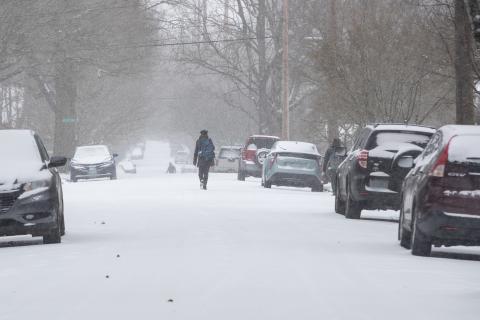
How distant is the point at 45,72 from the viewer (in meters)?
52.8

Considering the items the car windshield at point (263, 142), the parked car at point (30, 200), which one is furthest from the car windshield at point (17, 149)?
the car windshield at point (263, 142)

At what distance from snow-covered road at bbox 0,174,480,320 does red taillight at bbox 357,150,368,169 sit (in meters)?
1.00

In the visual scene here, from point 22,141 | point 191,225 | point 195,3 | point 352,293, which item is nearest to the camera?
point 352,293

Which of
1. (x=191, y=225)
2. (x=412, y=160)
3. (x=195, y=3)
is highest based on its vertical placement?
(x=195, y=3)

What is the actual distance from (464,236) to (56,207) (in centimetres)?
532

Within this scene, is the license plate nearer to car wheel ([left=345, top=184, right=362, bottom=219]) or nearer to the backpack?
car wheel ([left=345, top=184, right=362, bottom=219])

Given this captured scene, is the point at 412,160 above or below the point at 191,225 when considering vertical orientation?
above

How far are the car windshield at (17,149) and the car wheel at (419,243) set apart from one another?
5429mm

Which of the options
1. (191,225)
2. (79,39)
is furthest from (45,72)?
(191,225)

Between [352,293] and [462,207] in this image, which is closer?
[352,293]

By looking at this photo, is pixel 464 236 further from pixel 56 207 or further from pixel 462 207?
pixel 56 207

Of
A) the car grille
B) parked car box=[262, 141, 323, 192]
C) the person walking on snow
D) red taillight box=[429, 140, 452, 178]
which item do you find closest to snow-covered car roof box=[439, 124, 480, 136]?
red taillight box=[429, 140, 452, 178]

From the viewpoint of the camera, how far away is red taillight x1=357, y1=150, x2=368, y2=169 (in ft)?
69.0

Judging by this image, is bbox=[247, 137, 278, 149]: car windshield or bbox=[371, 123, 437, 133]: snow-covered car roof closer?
bbox=[371, 123, 437, 133]: snow-covered car roof
